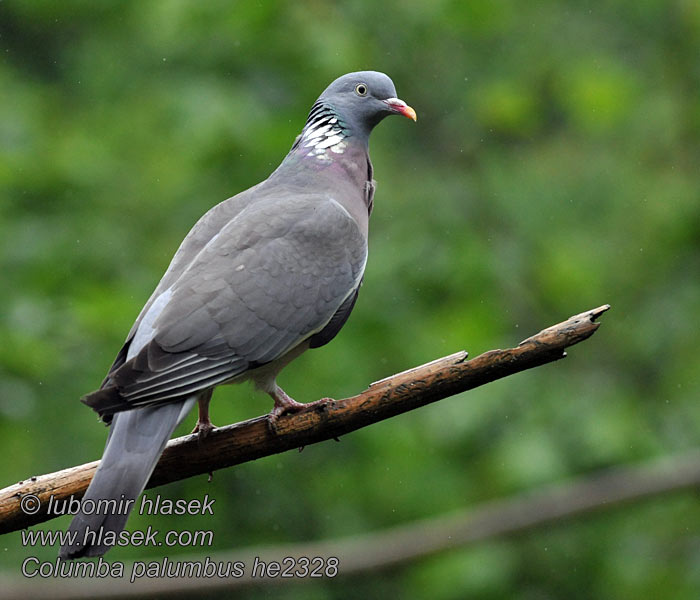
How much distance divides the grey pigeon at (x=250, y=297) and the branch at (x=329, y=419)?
106mm

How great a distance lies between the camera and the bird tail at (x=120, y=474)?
2.77 m

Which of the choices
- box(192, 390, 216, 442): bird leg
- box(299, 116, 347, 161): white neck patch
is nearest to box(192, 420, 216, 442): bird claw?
box(192, 390, 216, 442): bird leg

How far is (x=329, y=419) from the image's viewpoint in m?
3.18

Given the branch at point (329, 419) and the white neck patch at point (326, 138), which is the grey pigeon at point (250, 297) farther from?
the branch at point (329, 419)

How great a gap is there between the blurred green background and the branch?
2.13 m

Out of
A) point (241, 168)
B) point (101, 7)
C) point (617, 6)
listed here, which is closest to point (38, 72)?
point (101, 7)

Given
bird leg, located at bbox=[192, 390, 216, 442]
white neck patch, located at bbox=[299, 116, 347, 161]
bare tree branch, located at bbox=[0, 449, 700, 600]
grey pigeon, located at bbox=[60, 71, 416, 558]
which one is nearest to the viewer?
grey pigeon, located at bbox=[60, 71, 416, 558]

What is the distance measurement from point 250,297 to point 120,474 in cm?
75

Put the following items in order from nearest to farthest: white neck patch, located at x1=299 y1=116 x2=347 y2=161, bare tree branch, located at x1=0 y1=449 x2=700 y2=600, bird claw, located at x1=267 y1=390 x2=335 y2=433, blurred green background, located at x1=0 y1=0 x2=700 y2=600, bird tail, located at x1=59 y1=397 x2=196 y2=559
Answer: bird tail, located at x1=59 y1=397 x2=196 y2=559, bird claw, located at x1=267 y1=390 x2=335 y2=433, white neck patch, located at x1=299 y1=116 x2=347 y2=161, bare tree branch, located at x1=0 y1=449 x2=700 y2=600, blurred green background, located at x1=0 y1=0 x2=700 y2=600

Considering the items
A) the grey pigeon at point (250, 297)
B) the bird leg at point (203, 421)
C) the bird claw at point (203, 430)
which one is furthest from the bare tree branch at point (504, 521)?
the grey pigeon at point (250, 297)

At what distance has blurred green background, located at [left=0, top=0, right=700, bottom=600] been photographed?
6.04 metres

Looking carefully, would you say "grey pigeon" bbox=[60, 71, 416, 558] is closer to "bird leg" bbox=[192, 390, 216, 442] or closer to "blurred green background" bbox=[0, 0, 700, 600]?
"bird leg" bbox=[192, 390, 216, 442]

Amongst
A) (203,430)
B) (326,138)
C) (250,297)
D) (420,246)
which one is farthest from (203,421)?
(420,246)

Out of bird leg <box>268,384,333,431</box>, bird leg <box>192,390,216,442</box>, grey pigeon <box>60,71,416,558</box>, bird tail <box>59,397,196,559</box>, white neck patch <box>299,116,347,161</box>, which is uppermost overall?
white neck patch <box>299,116,347,161</box>
